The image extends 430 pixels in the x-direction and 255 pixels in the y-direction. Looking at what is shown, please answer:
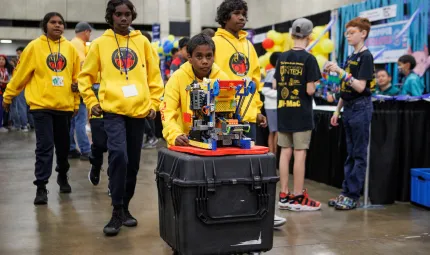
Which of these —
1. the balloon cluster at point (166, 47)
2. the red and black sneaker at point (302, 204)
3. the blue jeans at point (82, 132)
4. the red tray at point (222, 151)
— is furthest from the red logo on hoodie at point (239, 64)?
the balloon cluster at point (166, 47)

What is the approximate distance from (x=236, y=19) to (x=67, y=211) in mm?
2276

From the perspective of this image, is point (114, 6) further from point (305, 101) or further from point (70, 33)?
point (70, 33)

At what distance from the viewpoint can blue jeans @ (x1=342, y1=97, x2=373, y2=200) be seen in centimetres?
504

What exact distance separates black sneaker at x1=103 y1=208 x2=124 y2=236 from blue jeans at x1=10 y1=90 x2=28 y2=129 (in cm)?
1013

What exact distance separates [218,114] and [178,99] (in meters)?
0.37

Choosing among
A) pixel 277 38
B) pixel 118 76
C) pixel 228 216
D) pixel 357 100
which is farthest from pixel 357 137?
pixel 277 38

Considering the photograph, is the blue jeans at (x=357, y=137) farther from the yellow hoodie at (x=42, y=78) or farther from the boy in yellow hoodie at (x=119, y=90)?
the yellow hoodie at (x=42, y=78)

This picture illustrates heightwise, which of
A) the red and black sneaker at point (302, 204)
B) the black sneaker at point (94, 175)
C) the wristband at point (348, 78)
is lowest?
the red and black sneaker at point (302, 204)

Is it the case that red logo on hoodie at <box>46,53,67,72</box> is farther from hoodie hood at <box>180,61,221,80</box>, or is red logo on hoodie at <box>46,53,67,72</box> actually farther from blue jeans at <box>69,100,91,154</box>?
Result: blue jeans at <box>69,100,91,154</box>

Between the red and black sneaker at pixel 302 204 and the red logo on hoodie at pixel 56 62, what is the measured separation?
2466mm

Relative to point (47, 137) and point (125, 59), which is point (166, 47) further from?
point (125, 59)

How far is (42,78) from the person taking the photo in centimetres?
512

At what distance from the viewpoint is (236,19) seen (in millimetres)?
4078

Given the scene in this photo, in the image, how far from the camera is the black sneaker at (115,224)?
409 cm
